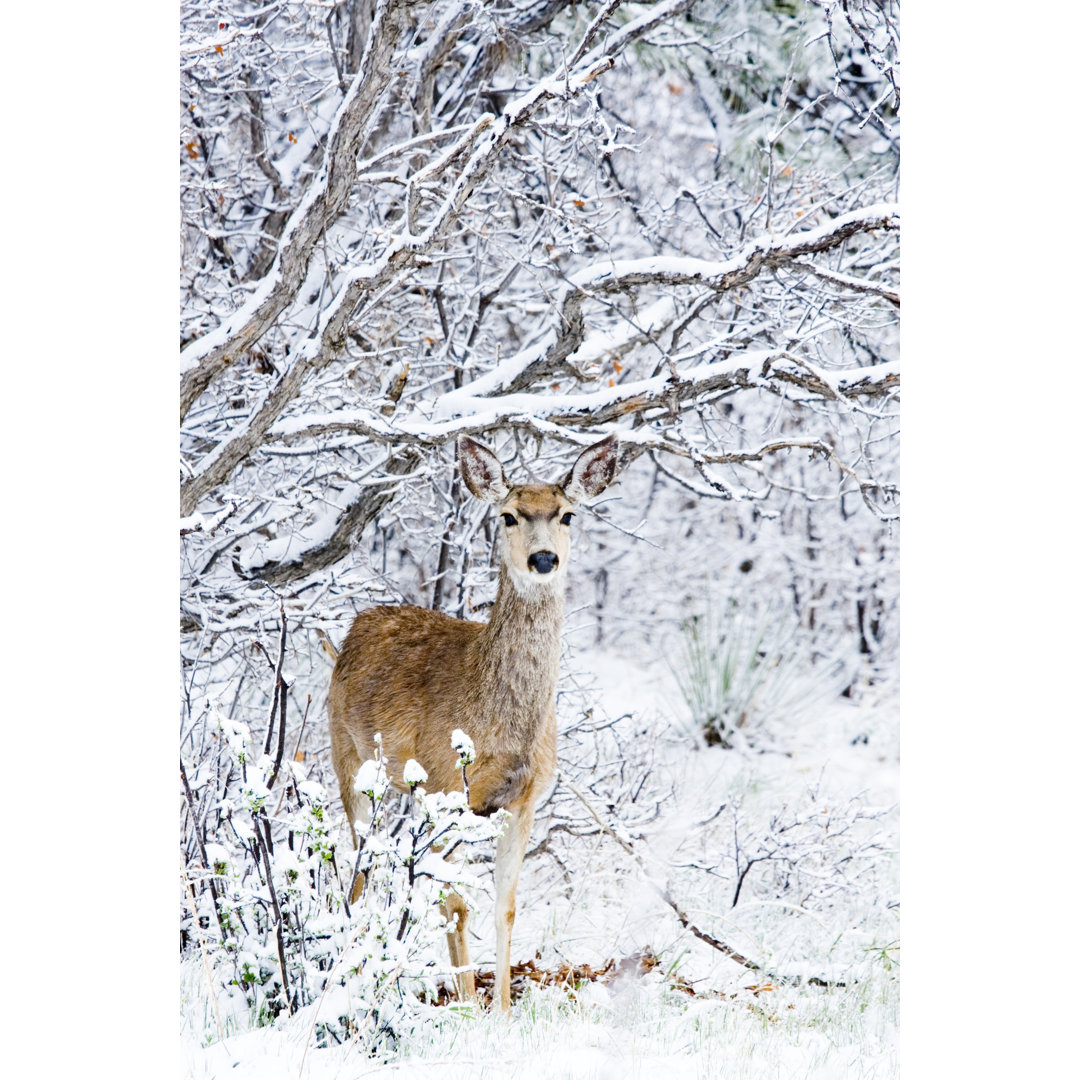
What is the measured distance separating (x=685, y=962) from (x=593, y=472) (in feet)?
5.38

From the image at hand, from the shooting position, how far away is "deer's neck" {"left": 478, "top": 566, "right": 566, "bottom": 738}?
316 cm

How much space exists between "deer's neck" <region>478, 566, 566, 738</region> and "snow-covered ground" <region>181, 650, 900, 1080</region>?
568 millimetres

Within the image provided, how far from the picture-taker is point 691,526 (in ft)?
25.3

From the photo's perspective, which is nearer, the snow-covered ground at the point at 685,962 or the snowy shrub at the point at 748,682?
the snow-covered ground at the point at 685,962

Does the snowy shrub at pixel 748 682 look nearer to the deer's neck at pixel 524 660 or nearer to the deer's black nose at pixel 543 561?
the deer's neck at pixel 524 660

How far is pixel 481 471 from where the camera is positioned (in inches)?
125

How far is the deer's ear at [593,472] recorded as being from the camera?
10.2 feet

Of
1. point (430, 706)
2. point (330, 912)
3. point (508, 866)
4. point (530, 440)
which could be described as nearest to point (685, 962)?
point (508, 866)

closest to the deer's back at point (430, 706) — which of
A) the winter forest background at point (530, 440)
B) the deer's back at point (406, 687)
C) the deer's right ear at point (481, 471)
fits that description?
the deer's back at point (406, 687)

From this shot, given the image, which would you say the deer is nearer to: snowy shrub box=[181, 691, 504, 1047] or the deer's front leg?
the deer's front leg

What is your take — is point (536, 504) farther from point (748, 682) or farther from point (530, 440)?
point (748, 682)

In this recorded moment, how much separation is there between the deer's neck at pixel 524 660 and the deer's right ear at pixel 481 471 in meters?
0.20
